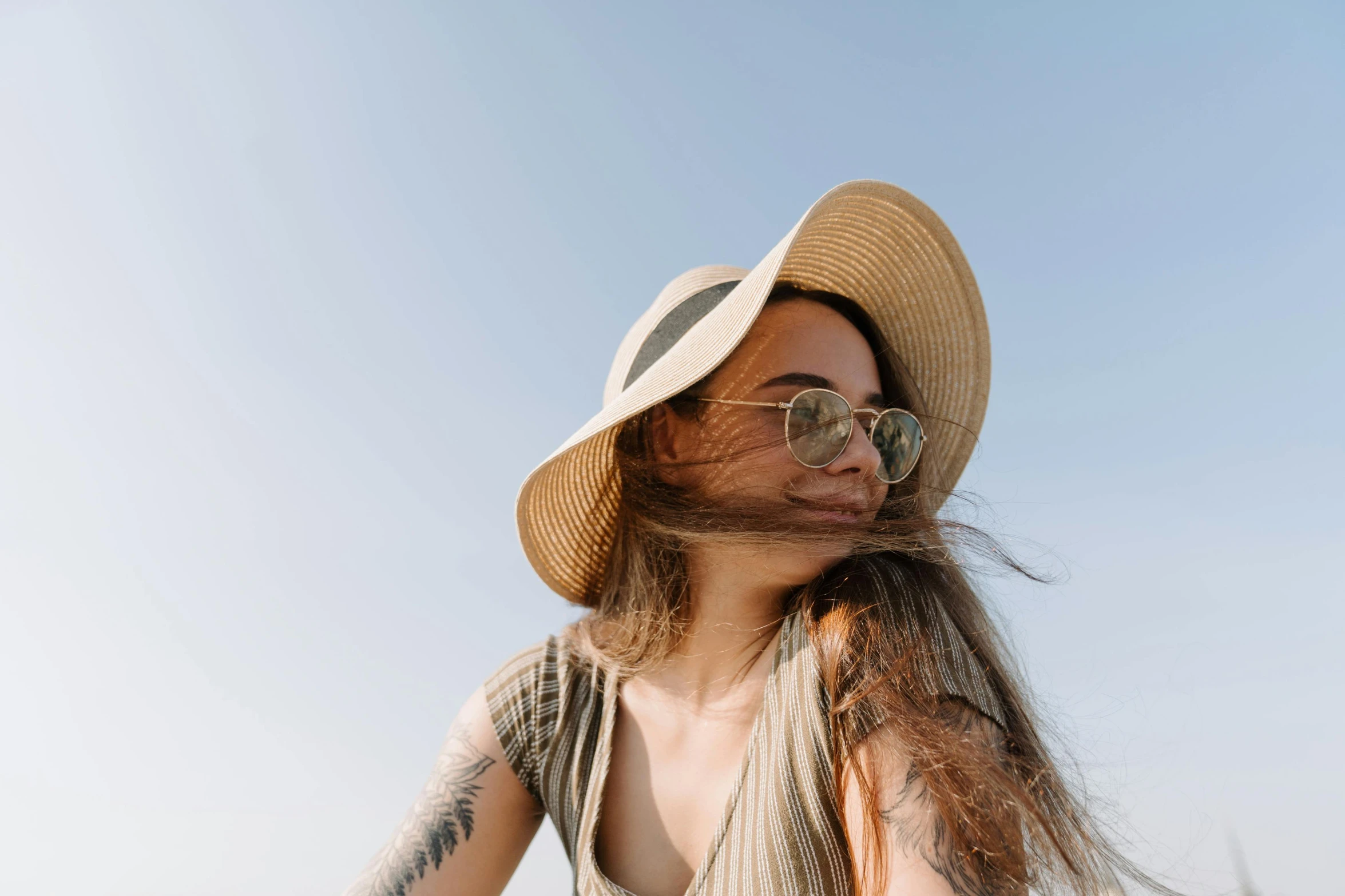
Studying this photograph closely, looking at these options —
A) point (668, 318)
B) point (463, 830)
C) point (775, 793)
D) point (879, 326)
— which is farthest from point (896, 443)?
point (463, 830)

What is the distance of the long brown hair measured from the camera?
5.02ft

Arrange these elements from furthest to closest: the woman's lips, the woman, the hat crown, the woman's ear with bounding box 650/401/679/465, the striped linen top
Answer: the hat crown
the woman's ear with bounding box 650/401/679/465
the woman's lips
the striped linen top
the woman

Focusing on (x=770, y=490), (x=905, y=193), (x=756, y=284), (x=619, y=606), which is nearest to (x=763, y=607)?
(x=770, y=490)

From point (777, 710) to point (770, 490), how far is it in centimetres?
56

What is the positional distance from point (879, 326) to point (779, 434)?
84 cm

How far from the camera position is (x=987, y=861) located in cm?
152

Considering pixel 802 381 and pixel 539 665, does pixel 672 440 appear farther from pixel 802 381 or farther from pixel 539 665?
pixel 539 665

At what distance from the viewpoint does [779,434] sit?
2232 mm

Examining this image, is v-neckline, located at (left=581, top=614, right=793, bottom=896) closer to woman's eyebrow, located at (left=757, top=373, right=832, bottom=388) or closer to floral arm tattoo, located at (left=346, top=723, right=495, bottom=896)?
floral arm tattoo, located at (left=346, top=723, right=495, bottom=896)

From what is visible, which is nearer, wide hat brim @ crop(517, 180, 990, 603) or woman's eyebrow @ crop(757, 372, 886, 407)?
woman's eyebrow @ crop(757, 372, 886, 407)

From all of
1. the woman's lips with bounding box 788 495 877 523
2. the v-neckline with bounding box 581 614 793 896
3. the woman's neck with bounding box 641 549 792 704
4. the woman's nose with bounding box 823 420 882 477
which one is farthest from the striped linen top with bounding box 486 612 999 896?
the woman's nose with bounding box 823 420 882 477

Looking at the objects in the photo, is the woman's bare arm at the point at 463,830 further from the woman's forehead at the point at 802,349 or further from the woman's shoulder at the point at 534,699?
the woman's forehead at the point at 802,349

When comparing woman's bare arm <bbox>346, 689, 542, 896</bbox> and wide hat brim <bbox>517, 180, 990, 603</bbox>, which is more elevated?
wide hat brim <bbox>517, 180, 990, 603</bbox>

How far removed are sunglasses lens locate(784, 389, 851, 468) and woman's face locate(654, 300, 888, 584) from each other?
2cm
